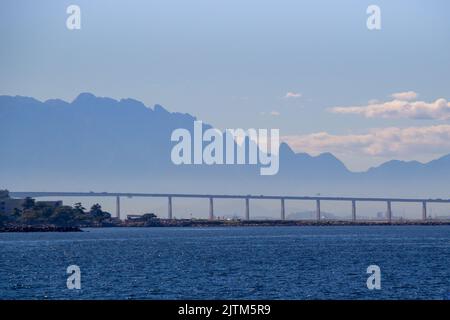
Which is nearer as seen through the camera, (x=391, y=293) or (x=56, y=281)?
(x=391, y=293)

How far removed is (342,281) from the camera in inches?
2446

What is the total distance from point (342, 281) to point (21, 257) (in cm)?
4444

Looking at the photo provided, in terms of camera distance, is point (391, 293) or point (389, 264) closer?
point (391, 293)
